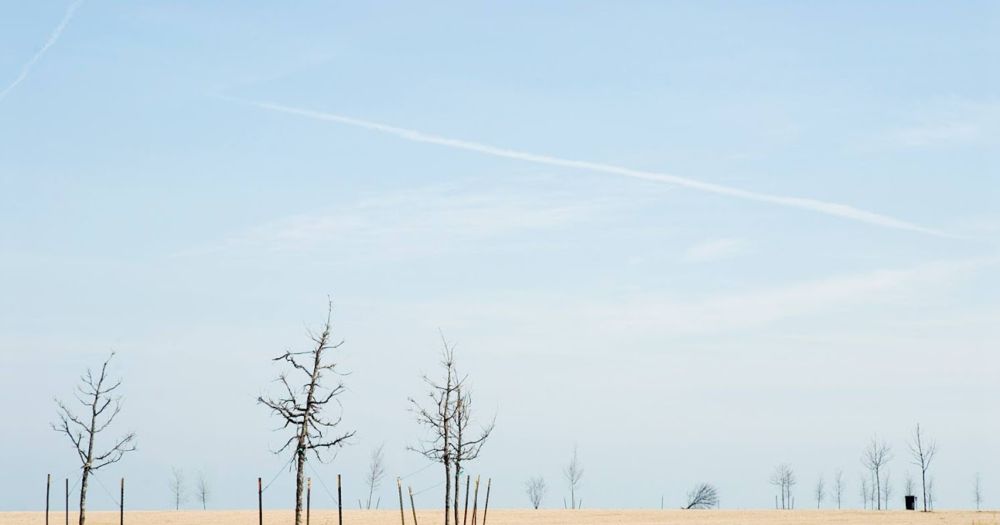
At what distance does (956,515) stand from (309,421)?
2311 inches

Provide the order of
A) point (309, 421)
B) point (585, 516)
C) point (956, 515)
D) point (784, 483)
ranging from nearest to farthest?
point (309, 421) < point (956, 515) < point (585, 516) < point (784, 483)

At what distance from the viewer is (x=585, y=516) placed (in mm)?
91500

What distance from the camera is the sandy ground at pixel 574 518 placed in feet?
258

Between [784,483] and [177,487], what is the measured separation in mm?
85707

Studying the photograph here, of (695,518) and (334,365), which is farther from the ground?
(334,365)

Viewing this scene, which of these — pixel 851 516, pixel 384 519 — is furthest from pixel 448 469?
pixel 851 516

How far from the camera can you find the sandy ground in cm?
7850

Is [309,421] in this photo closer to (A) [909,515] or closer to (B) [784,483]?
(A) [909,515]

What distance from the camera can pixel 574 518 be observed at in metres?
88.7

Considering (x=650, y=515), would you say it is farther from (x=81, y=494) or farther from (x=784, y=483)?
(x=784, y=483)

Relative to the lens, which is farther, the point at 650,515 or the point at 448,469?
the point at 650,515

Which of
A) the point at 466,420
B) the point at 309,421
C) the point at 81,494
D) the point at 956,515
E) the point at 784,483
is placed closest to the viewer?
the point at 309,421

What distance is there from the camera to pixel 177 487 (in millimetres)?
170000

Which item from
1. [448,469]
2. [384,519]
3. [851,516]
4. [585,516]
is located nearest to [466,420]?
[448,469]
